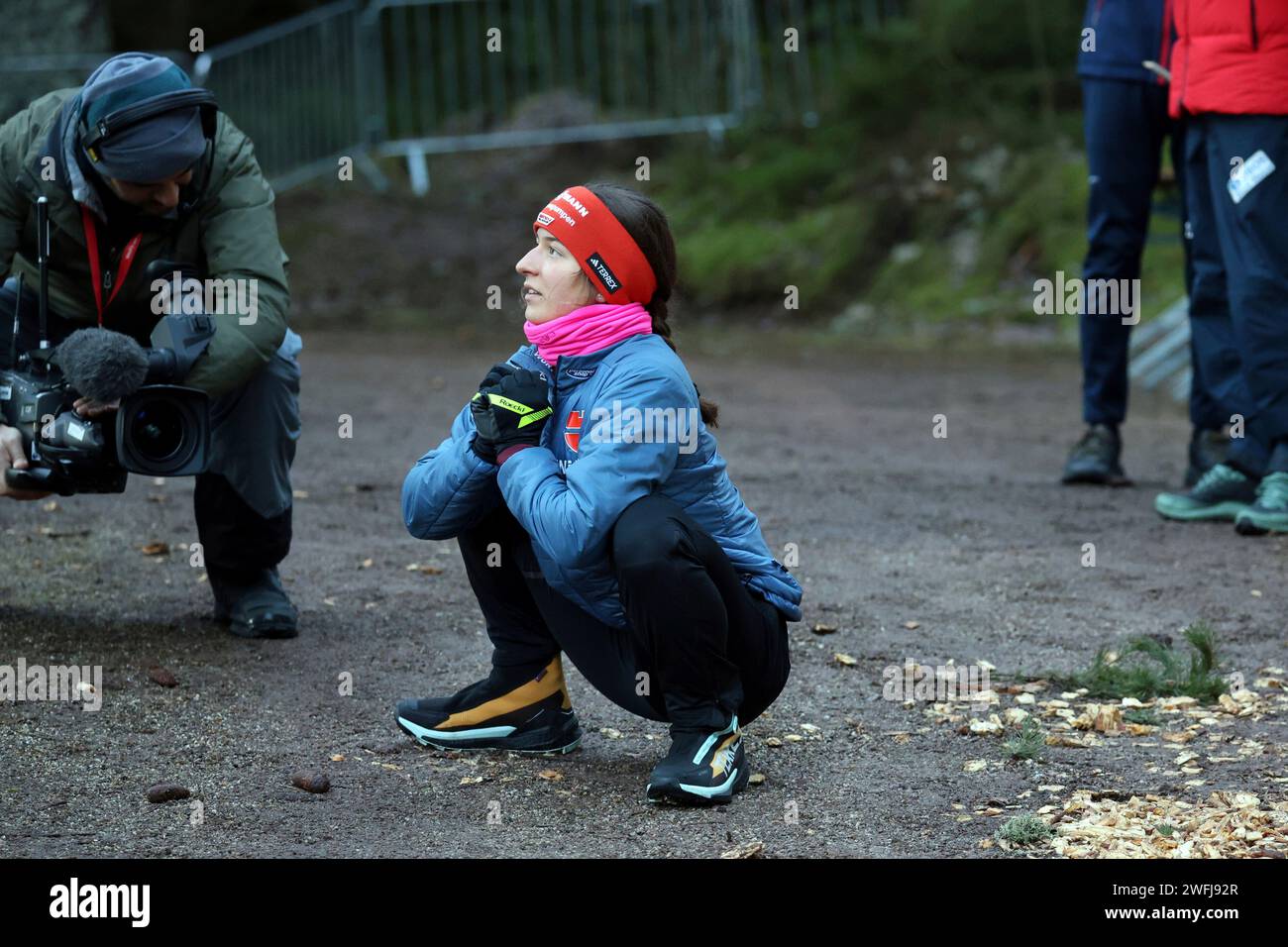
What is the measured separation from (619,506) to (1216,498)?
332cm

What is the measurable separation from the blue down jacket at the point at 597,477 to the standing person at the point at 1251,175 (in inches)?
106

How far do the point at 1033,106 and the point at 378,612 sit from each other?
8.23 meters

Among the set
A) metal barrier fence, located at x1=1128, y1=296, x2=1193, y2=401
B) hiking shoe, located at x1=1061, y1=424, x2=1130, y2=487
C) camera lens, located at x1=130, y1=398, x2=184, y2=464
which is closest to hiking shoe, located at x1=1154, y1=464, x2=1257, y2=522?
hiking shoe, located at x1=1061, y1=424, x2=1130, y2=487

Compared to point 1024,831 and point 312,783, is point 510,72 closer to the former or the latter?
point 312,783

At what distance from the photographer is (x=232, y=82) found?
12359 mm

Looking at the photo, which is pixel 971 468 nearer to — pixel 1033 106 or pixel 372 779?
pixel 372 779

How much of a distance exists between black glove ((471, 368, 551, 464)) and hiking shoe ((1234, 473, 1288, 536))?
3054mm

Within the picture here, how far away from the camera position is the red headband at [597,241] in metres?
3.30

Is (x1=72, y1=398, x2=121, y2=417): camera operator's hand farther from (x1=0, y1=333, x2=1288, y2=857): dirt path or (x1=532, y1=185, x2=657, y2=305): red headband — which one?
(x1=532, y1=185, x2=657, y2=305): red headband

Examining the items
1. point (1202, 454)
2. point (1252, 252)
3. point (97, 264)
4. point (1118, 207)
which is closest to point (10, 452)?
point (97, 264)

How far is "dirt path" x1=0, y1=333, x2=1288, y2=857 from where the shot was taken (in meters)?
3.19
